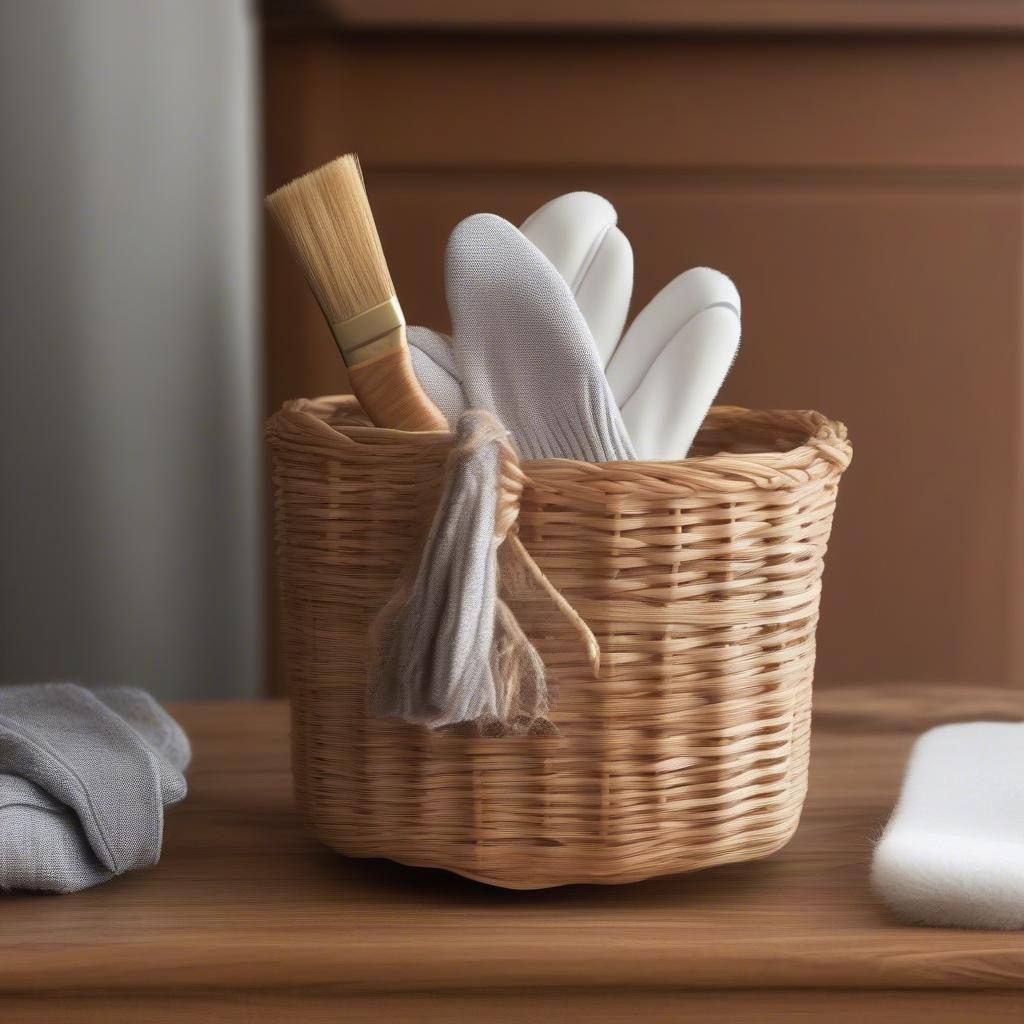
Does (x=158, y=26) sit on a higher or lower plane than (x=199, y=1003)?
higher

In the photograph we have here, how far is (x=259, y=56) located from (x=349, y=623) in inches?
22.3

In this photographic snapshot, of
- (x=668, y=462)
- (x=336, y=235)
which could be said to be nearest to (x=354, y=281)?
(x=336, y=235)

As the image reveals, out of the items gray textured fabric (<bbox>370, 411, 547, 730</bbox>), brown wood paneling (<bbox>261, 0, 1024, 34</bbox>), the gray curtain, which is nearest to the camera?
gray textured fabric (<bbox>370, 411, 547, 730</bbox>)

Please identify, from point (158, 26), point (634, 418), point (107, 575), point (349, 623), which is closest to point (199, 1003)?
point (349, 623)

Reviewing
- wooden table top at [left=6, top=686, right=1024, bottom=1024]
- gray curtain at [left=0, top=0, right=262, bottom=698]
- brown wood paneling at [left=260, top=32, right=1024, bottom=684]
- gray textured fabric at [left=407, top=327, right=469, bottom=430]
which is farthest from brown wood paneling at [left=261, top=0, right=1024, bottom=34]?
wooden table top at [left=6, top=686, right=1024, bottom=1024]

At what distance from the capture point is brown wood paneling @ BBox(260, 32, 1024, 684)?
2.83 feet

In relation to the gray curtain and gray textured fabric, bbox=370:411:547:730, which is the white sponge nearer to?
gray textured fabric, bbox=370:411:547:730

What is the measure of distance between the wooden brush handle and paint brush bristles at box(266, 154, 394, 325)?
0.02 meters

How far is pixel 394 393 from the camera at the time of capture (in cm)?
44

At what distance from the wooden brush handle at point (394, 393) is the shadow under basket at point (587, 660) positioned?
24 mm

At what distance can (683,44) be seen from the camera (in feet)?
2.81

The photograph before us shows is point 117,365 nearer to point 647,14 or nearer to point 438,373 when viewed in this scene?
A: point 647,14

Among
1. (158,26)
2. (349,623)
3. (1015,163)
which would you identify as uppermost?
(158,26)

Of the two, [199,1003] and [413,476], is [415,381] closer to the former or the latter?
[413,476]
